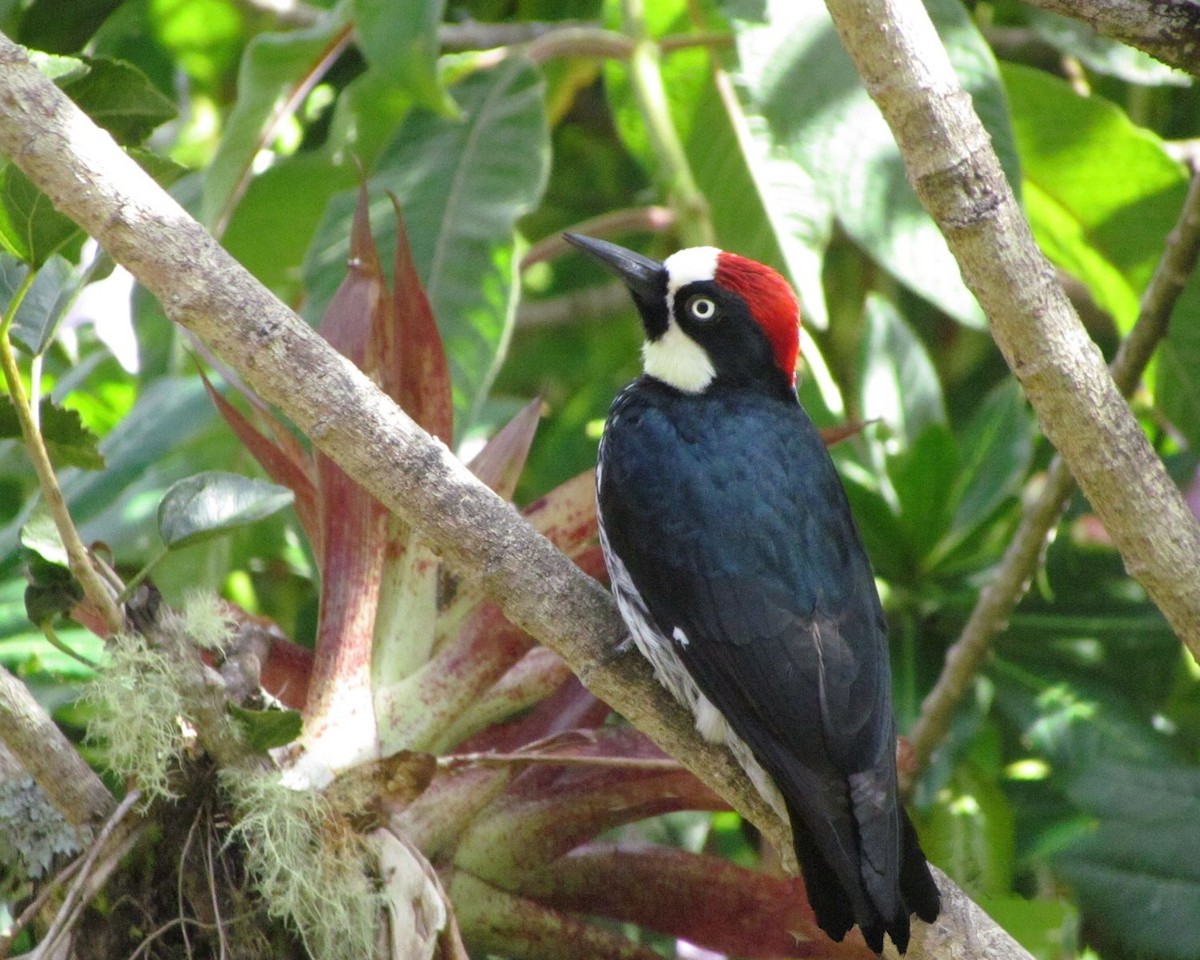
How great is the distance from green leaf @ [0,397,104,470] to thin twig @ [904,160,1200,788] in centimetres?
107

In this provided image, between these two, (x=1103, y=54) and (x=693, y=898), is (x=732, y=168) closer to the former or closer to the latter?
(x=1103, y=54)

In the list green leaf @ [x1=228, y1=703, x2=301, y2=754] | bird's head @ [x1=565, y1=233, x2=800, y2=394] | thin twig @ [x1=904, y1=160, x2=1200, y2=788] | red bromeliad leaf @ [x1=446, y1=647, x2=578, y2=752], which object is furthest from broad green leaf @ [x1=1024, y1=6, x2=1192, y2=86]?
green leaf @ [x1=228, y1=703, x2=301, y2=754]

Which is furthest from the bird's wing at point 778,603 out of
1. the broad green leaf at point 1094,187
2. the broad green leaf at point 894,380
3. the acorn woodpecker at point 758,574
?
the broad green leaf at point 1094,187

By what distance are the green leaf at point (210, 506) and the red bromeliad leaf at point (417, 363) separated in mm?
330

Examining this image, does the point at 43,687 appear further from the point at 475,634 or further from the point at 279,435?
the point at 475,634

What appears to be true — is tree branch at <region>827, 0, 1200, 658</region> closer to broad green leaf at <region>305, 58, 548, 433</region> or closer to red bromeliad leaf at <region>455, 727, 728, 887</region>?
red bromeliad leaf at <region>455, 727, 728, 887</region>

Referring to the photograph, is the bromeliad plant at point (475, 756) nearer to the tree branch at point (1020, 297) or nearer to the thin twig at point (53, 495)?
the thin twig at point (53, 495)

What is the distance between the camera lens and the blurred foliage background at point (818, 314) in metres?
2.08

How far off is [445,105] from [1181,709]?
1.84 metres

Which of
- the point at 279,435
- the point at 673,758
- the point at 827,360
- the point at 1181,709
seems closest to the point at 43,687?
the point at 279,435

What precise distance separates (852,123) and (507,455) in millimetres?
829

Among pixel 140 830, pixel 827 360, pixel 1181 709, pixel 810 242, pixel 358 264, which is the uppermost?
pixel 358 264

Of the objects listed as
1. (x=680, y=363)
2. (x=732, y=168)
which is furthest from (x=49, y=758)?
(x=732, y=168)

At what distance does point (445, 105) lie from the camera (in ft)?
5.76
